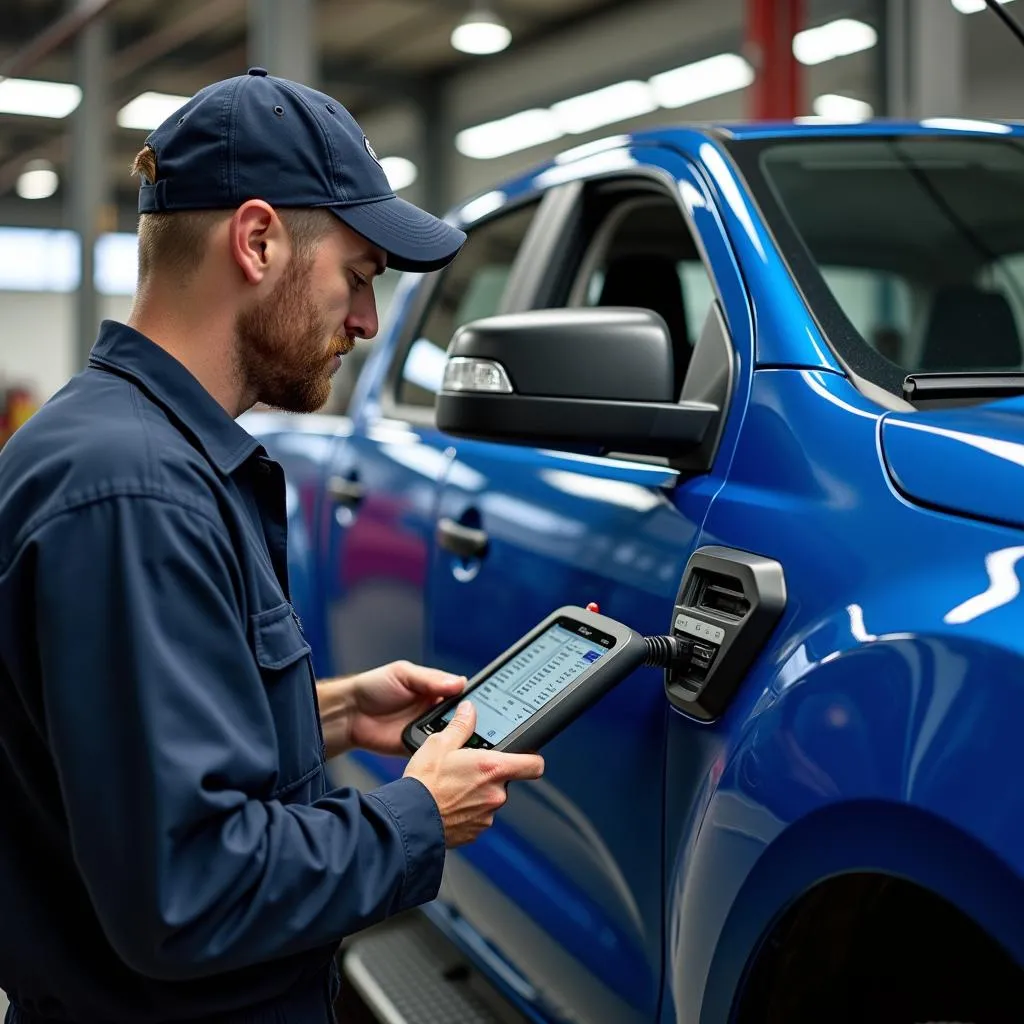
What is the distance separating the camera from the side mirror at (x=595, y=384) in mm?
1460

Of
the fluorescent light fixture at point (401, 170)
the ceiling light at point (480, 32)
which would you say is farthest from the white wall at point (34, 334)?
the ceiling light at point (480, 32)

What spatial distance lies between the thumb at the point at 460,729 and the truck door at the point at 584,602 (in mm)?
220

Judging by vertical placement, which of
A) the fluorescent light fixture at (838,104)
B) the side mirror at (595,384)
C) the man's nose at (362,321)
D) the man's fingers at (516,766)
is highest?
the fluorescent light fixture at (838,104)

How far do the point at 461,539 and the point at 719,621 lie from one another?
0.73 m

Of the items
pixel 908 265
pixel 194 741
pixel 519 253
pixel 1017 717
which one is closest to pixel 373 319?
pixel 194 741

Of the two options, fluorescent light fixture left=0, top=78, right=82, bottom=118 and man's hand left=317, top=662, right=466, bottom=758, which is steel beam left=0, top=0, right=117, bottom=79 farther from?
man's hand left=317, top=662, right=466, bottom=758

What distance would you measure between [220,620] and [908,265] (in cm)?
165

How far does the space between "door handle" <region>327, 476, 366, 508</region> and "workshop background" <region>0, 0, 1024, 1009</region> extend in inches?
94.0

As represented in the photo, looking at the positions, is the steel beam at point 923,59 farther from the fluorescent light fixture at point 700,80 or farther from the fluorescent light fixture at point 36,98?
the fluorescent light fixture at point 36,98

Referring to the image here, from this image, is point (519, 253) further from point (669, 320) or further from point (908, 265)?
point (908, 265)

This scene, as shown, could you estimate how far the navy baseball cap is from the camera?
3.88ft

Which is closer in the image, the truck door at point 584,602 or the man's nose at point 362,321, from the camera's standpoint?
the man's nose at point 362,321

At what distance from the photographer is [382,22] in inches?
454

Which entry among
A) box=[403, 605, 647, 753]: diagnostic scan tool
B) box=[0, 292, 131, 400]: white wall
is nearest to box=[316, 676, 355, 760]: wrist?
box=[403, 605, 647, 753]: diagnostic scan tool
